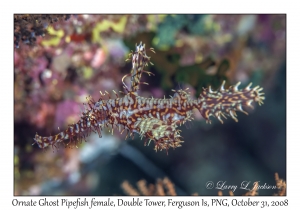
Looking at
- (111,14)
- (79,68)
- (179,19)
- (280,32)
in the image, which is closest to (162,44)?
(179,19)

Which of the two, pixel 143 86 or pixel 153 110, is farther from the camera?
pixel 143 86

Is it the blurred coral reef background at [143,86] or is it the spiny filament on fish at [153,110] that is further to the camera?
the blurred coral reef background at [143,86]

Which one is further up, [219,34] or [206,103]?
[219,34]

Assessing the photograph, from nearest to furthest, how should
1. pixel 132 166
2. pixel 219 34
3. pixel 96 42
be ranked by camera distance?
pixel 96 42, pixel 219 34, pixel 132 166

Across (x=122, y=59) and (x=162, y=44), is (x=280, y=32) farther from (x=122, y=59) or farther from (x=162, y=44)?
(x=122, y=59)

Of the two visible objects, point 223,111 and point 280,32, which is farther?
point 280,32

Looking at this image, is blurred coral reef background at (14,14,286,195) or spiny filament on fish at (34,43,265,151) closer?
spiny filament on fish at (34,43,265,151)

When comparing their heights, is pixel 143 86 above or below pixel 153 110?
above
